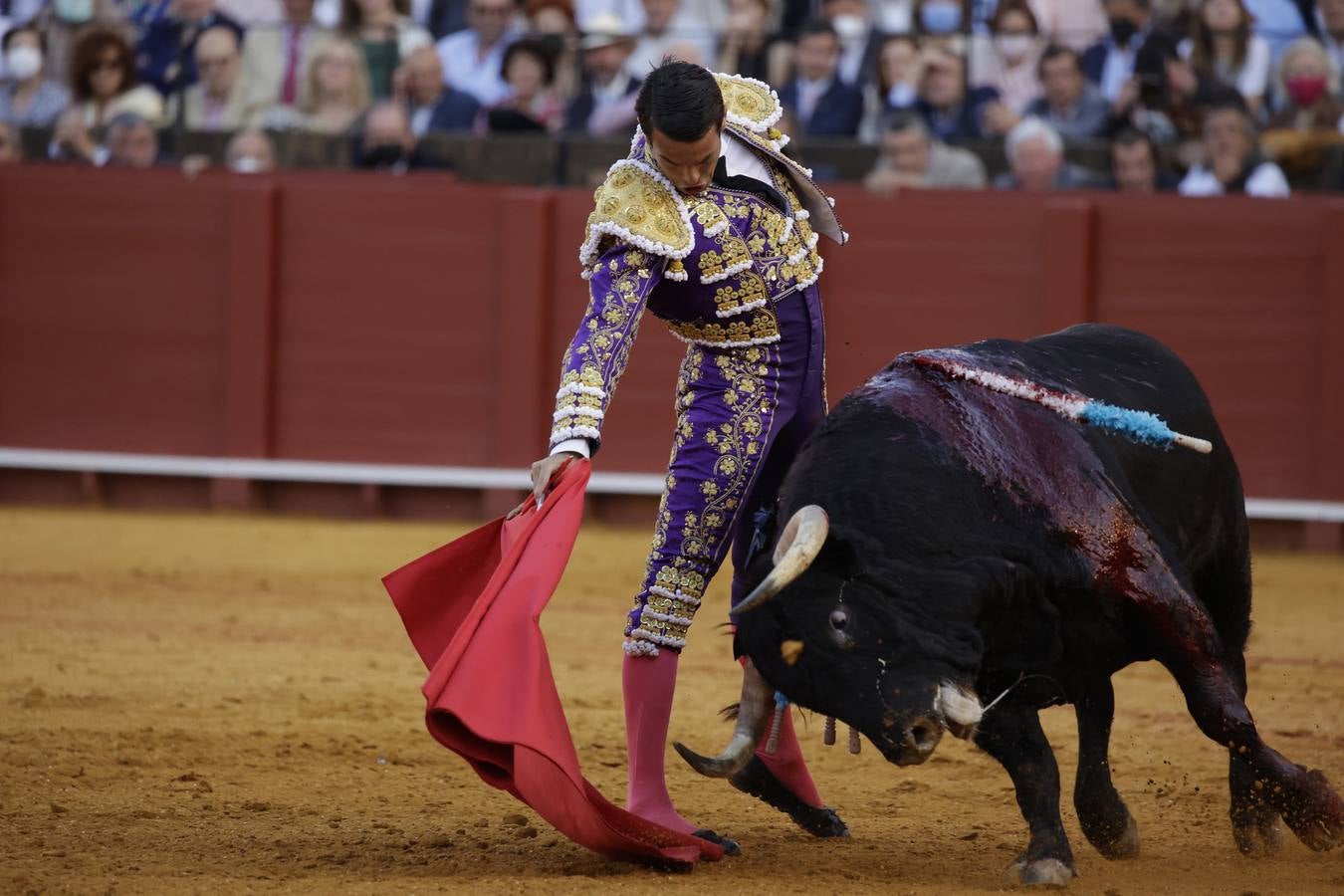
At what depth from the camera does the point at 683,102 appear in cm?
281

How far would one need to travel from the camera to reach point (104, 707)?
13.9 feet

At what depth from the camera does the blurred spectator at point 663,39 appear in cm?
752

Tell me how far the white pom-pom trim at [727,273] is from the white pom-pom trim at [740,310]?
0.06m

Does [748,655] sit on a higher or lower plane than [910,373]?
lower

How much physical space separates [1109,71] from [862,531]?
505 cm

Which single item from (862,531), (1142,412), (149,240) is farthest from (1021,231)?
(862,531)

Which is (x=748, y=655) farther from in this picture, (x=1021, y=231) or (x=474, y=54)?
(x=474, y=54)

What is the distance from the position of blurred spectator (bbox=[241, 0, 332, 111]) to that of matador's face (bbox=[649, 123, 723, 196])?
213 inches

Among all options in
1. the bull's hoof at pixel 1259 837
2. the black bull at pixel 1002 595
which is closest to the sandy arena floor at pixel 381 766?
the bull's hoof at pixel 1259 837

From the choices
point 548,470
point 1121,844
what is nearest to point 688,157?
point 548,470

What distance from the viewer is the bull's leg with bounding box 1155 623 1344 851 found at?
2906 mm

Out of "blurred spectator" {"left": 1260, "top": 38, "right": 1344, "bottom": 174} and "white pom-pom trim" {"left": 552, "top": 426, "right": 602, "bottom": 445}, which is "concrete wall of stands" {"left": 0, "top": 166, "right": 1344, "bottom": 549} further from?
"white pom-pom trim" {"left": 552, "top": 426, "right": 602, "bottom": 445}

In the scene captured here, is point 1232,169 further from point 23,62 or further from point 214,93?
point 23,62

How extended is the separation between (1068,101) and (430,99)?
8.78 ft
